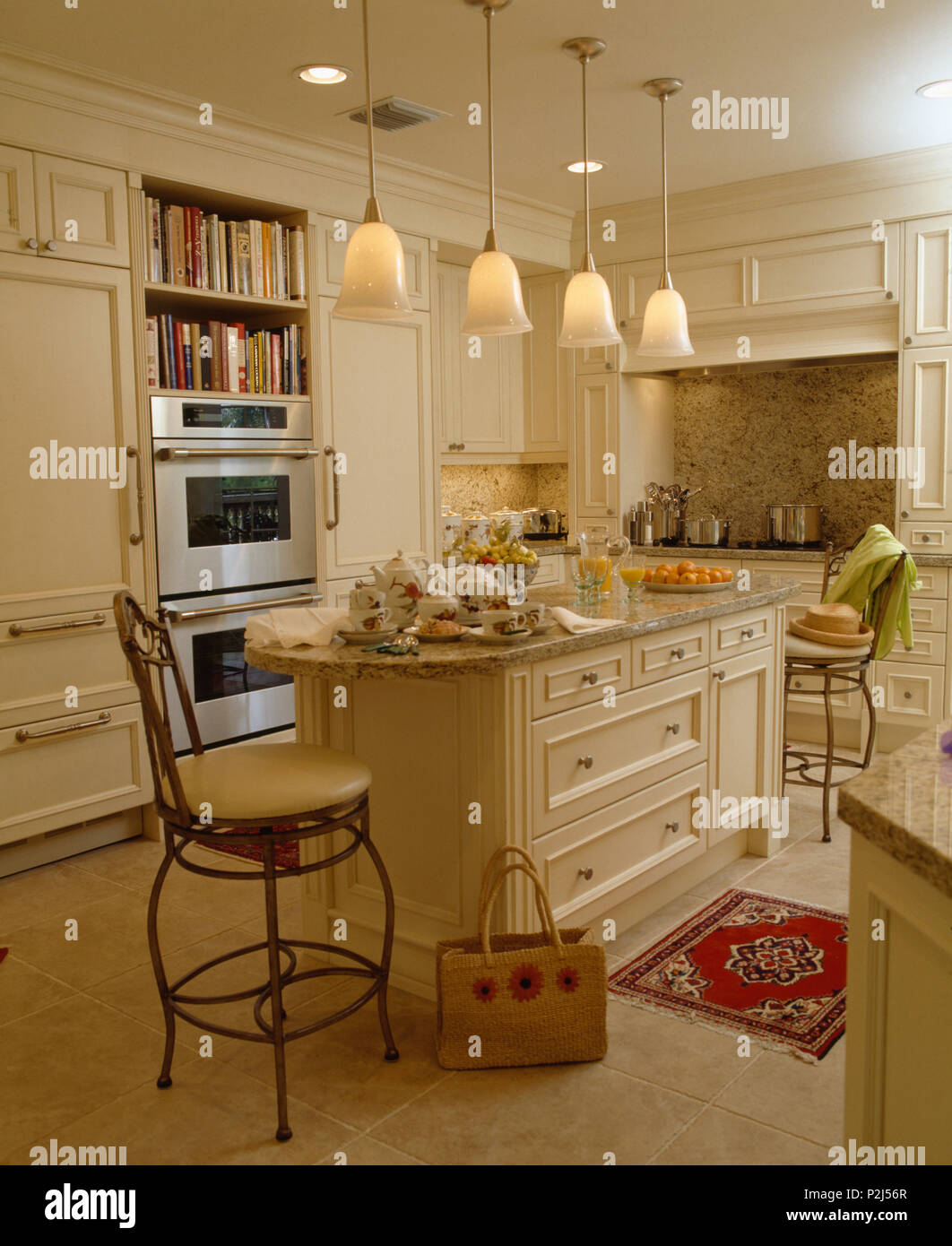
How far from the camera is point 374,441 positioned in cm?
466

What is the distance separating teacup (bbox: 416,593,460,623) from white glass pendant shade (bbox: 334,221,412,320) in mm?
711

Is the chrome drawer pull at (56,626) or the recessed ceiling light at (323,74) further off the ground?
the recessed ceiling light at (323,74)

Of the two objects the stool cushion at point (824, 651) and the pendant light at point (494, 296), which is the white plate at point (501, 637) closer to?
the pendant light at point (494, 296)

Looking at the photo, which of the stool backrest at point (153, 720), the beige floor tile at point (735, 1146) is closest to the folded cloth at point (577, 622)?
the stool backrest at point (153, 720)

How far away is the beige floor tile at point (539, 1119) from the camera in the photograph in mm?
2053

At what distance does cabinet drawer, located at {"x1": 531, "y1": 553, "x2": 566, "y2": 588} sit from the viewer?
18.3 ft

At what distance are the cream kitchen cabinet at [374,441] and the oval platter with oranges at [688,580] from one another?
152cm

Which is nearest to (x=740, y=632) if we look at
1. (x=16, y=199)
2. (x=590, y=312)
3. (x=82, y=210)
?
(x=590, y=312)

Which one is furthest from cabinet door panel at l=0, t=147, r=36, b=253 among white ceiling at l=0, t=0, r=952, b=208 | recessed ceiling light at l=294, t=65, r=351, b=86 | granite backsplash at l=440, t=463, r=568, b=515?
granite backsplash at l=440, t=463, r=568, b=515

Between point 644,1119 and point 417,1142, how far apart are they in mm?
462

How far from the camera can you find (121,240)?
3.65m

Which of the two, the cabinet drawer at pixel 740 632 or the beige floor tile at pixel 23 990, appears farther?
the cabinet drawer at pixel 740 632
